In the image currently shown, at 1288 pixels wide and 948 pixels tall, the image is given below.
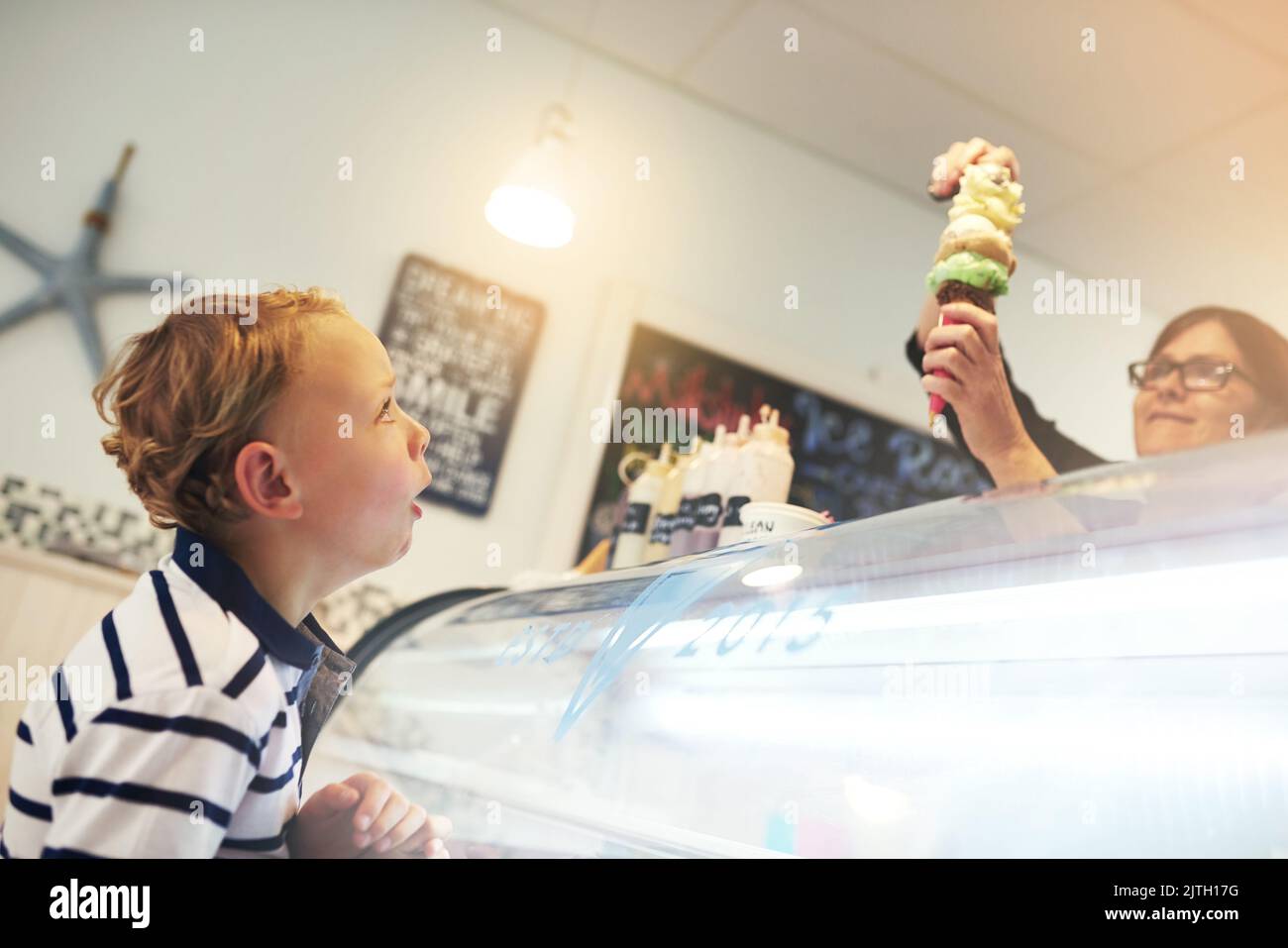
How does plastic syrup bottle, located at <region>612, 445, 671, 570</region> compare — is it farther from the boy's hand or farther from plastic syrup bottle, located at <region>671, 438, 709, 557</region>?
the boy's hand

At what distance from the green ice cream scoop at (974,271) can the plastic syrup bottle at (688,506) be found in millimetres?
631

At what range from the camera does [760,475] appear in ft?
5.30

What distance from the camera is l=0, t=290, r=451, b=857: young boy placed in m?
0.55

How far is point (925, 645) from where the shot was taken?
82 centimetres

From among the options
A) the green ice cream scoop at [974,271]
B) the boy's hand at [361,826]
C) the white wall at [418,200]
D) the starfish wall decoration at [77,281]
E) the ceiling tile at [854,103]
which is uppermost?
the ceiling tile at [854,103]

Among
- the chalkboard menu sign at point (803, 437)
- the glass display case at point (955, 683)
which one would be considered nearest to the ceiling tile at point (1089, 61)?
the chalkboard menu sign at point (803, 437)

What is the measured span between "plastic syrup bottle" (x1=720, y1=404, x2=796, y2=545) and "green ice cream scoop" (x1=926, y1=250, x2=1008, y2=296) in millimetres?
458

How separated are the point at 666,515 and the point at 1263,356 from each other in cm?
118

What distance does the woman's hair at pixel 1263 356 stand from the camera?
183 cm

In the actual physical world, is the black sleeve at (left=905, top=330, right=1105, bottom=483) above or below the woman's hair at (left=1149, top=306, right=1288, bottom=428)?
below
